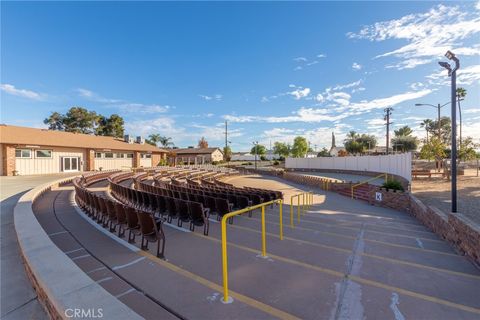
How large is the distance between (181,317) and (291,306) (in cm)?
150

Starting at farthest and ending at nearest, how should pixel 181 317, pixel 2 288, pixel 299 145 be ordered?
1. pixel 299 145
2. pixel 2 288
3. pixel 181 317

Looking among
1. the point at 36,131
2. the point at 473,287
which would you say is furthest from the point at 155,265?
the point at 36,131

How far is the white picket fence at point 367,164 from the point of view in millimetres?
20847

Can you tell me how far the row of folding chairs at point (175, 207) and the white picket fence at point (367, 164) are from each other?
18.7m

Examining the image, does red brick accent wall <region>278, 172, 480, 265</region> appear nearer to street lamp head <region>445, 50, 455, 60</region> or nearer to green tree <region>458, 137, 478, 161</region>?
street lamp head <region>445, 50, 455, 60</region>

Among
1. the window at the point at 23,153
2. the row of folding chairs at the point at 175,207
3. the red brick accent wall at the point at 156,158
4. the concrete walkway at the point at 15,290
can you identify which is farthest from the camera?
the red brick accent wall at the point at 156,158

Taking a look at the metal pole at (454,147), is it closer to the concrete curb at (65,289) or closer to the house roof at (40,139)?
the concrete curb at (65,289)

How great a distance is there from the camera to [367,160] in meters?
32.5

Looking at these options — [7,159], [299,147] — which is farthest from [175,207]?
[299,147]

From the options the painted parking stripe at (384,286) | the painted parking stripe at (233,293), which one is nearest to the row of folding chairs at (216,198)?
the painted parking stripe at (384,286)

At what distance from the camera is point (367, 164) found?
32.5m

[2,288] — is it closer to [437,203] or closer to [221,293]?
[221,293]

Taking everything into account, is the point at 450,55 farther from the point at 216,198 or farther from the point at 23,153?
the point at 23,153

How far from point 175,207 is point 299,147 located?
249ft
